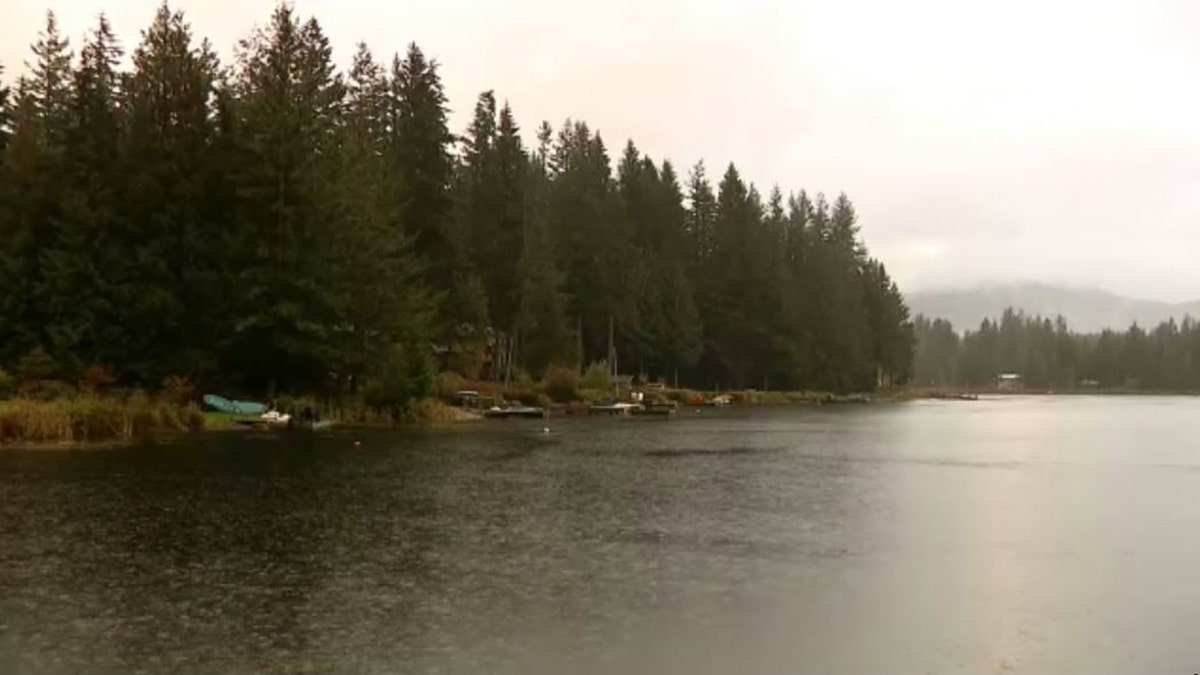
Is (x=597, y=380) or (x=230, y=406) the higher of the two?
(x=597, y=380)

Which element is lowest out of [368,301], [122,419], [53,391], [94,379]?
[122,419]

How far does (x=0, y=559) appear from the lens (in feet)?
55.2

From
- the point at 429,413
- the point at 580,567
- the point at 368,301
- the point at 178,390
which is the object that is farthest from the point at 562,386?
the point at 580,567

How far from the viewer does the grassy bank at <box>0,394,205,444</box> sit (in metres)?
37.6

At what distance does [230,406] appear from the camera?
51156 millimetres

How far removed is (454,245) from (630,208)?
4451 centimetres

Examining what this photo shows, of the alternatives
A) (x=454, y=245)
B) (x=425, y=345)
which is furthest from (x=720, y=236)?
(x=425, y=345)

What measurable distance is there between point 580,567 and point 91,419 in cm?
3012

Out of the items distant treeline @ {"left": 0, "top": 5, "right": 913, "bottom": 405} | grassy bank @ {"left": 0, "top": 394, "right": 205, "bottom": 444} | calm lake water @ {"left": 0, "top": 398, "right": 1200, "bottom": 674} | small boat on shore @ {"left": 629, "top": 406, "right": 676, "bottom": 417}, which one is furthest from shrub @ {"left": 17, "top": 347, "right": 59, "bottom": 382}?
small boat on shore @ {"left": 629, "top": 406, "right": 676, "bottom": 417}

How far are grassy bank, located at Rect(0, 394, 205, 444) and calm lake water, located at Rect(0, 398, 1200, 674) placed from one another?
11.1 ft

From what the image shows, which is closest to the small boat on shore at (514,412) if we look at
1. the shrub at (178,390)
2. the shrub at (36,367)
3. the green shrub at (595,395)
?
the green shrub at (595,395)

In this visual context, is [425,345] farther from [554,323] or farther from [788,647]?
[788,647]

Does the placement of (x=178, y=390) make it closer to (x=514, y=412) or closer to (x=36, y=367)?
(x=36, y=367)

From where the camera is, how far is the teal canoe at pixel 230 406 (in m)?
50.9
